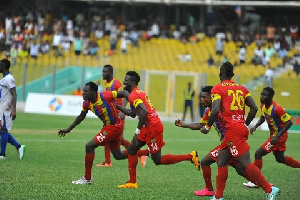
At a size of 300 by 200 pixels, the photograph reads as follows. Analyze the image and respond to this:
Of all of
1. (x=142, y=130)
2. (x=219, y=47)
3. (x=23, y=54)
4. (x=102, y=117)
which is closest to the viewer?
(x=142, y=130)

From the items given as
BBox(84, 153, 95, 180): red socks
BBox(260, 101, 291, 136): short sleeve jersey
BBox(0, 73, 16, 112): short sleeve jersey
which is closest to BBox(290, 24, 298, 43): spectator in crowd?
BBox(0, 73, 16, 112): short sleeve jersey

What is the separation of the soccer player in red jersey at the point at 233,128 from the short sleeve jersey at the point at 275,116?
3368 mm

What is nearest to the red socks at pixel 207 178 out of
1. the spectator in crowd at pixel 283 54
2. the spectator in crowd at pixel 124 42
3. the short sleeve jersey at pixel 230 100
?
→ the short sleeve jersey at pixel 230 100

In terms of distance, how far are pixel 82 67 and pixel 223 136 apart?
99.2 feet

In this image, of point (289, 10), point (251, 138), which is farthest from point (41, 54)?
point (251, 138)

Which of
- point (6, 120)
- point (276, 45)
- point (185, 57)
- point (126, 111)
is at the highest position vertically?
point (276, 45)

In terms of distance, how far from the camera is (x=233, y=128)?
10.7 m

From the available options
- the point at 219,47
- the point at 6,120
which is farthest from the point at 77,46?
the point at 6,120

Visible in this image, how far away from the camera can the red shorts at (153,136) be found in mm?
12727

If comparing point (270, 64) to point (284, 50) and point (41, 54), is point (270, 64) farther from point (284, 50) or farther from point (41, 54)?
point (41, 54)

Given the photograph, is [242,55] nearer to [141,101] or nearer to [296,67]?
[296,67]

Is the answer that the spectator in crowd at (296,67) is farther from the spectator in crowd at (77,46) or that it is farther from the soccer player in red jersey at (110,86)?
the soccer player in red jersey at (110,86)

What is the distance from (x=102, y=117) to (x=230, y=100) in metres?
3.52

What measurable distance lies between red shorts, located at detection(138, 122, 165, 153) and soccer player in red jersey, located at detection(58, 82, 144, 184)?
81cm
